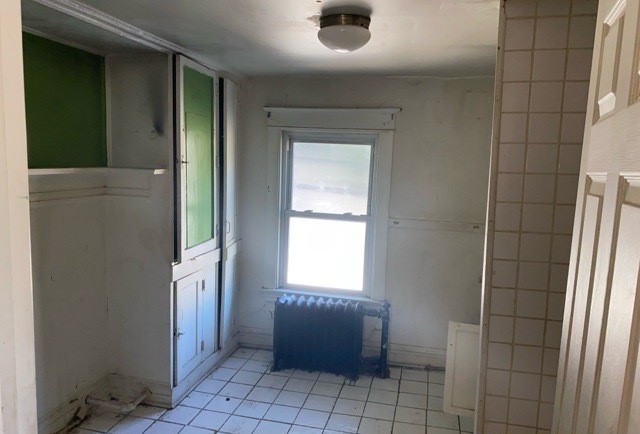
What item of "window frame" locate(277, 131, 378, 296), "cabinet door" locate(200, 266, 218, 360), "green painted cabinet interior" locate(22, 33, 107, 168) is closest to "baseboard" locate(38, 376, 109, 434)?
"cabinet door" locate(200, 266, 218, 360)

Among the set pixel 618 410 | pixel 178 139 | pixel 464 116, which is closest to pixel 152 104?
pixel 178 139

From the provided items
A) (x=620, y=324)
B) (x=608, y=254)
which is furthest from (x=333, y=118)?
(x=620, y=324)

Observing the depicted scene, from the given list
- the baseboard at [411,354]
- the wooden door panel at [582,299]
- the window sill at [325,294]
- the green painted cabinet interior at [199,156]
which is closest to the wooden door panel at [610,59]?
the wooden door panel at [582,299]

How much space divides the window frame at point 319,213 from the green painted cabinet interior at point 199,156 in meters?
0.64

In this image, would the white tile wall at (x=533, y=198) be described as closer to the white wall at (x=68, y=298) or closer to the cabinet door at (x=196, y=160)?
the cabinet door at (x=196, y=160)

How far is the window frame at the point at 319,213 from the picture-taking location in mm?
3447

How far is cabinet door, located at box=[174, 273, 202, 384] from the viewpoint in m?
2.85

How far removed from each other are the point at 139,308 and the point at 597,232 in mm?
2612

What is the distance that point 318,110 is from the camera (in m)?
3.39

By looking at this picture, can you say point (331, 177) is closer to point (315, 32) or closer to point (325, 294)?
point (325, 294)

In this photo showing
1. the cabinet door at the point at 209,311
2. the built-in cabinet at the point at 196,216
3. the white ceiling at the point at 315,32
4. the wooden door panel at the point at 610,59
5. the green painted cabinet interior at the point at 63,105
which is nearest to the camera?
the wooden door panel at the point at 610,59

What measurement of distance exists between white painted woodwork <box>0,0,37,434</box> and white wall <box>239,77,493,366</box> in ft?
9.41

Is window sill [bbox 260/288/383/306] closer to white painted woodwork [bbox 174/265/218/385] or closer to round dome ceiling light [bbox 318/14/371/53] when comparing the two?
white painted woodwork [bbox 174/265/218/385]

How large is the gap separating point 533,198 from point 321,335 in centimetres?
207
